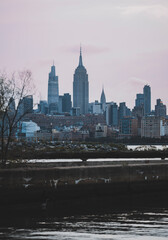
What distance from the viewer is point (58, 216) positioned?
663 inches

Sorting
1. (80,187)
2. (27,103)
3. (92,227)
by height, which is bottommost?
(92,227)

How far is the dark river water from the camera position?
13.5 meters

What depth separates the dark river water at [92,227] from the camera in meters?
13.5

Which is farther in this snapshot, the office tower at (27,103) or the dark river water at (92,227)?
the office tower at (27,103)

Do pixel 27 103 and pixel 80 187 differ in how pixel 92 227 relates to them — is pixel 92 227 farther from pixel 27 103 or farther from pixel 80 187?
pixel 27 103

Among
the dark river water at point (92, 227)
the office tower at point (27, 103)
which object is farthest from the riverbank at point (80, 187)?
the office tower at point (27, 103)

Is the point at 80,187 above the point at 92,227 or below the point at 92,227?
above

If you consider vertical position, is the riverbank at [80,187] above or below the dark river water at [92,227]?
above

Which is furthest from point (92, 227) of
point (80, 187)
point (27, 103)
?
point (27, 103)

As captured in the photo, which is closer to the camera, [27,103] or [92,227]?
[92,227]

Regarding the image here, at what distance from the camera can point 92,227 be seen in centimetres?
1490

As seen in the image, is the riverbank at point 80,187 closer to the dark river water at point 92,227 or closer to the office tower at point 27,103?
the dark river water at point 92,227

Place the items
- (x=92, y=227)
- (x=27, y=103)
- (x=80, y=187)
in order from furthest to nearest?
(x=27, y=103)
(x=80, y=187)
(x=92, y=227)

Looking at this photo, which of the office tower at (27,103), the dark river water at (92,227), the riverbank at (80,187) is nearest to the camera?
the dark river water at (92,227)
